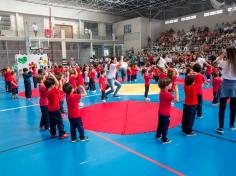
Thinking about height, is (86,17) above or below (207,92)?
above

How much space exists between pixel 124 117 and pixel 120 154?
7.49ft

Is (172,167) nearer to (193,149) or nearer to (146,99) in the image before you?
(193,149)

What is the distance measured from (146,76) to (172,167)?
5.36m

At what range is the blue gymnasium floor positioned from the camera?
349cm

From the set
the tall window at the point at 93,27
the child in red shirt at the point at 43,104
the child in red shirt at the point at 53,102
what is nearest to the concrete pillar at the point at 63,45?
the tall window at the point at 93,27

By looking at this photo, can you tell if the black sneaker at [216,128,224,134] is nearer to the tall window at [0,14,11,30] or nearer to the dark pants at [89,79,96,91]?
the dark pants at [89,79,96,91]

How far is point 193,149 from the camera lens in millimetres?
4125

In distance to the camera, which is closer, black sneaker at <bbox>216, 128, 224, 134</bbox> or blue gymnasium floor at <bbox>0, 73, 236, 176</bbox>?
blue gymnasium floor at <bbox>0, 73, 236, 176</bbox>

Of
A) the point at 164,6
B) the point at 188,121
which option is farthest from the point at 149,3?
the point at 188,121

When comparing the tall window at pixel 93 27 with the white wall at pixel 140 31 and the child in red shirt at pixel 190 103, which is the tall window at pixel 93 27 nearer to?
the white wall at pixel 140 31

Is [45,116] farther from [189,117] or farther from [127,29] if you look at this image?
[127,29]

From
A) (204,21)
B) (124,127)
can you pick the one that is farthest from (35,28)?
(124,127)

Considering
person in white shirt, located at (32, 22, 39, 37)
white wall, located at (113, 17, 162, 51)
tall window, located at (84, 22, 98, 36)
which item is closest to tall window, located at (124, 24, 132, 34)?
white wall, located at (113, 17, 162, 51)

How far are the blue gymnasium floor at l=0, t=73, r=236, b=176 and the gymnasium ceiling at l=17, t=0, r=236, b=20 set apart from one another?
24.6m
